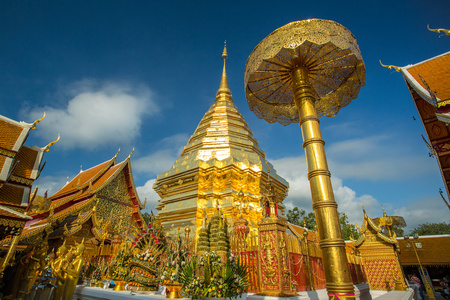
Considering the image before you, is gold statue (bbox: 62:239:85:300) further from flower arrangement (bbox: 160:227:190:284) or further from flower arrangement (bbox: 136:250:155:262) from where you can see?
flower arrangement (bbox: 160:227:190:284)

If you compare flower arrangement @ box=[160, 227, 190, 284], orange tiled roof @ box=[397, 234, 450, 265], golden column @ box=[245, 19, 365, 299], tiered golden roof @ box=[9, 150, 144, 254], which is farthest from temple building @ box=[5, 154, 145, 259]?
orange tiled roof @ box=[397, 234, 450, 265]

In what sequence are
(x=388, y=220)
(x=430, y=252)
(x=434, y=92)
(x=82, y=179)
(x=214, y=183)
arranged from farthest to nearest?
(x=430, y=252), (x=82, y=179), (x=388, y=220), (x=214, y=183), (x=434, y=92)

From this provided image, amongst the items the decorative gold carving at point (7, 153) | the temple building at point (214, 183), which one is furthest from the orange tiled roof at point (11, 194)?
the temple building at point (214, 183)

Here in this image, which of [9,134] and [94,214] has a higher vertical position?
[9,134]

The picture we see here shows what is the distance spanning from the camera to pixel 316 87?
447cm

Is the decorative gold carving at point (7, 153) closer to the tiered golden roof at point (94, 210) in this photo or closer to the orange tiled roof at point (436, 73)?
the tiered golden roof at point (94, 210)

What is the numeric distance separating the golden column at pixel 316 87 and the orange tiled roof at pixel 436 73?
12.9 feet

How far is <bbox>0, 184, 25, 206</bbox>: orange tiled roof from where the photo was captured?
7080mm

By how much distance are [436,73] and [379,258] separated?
6.61 metres

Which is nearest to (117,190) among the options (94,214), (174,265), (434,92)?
(94,214)

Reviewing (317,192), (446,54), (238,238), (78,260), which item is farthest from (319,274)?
(446,54)

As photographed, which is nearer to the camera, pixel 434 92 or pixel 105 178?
pixel 434 92

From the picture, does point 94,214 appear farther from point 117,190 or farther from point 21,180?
point 21,180

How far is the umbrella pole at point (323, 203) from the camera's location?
2.41 metres
